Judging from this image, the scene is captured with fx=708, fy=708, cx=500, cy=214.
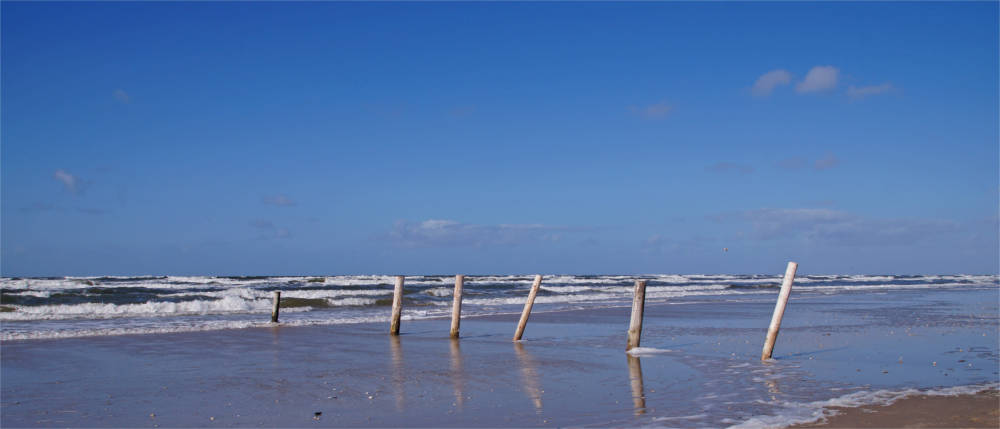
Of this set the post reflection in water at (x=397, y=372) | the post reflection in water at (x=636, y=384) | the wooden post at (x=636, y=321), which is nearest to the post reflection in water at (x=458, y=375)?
the post reflection in water at (x=397, y=372)

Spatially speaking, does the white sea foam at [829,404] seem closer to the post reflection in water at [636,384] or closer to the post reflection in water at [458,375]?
the post reflection in water at [636,384]

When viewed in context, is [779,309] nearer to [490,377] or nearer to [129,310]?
[490,377]

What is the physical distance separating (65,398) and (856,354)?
13.0 metres

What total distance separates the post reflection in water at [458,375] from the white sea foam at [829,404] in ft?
11.5

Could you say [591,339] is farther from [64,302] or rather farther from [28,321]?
[64,302]

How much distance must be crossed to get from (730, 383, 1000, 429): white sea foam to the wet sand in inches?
6.1

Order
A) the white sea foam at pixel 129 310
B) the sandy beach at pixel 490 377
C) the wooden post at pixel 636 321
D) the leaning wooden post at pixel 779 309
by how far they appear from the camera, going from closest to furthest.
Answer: the sandy beach at pixel 490 377 < the leaning wooden post at pixel 779 309 < the wooden post at pixel 636 321 < the white sea foam at pixel 129 310

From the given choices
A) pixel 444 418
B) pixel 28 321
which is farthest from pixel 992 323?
pixel 28 321

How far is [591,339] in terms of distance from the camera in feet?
54.9

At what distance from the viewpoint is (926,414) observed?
25.4 feet

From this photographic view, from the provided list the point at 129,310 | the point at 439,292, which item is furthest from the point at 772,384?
the point at 439,292

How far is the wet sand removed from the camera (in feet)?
23.7

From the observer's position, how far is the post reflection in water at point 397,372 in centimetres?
923

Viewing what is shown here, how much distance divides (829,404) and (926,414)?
39.8 inches
